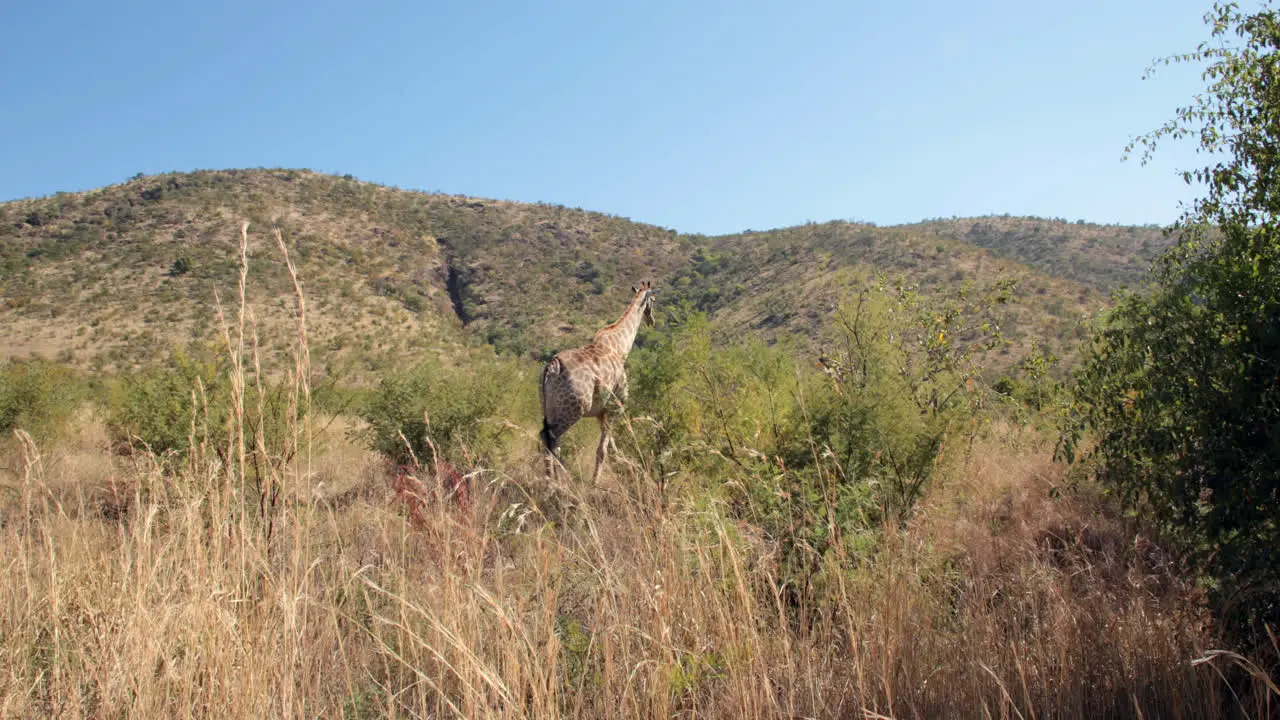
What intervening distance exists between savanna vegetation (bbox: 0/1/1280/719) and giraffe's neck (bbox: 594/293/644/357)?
632 millimetres

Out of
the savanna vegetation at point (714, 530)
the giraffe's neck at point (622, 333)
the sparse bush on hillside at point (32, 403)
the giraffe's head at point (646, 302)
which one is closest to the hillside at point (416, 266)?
the sparse bush on hillside at point (32, 403)

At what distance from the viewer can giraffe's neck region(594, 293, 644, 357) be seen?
346 inches

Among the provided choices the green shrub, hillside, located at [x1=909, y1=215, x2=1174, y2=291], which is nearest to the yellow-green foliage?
the green shrub

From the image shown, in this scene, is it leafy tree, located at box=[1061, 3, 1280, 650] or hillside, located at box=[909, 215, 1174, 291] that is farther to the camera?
hillside, located at box=[909, 215, 1174, 291]

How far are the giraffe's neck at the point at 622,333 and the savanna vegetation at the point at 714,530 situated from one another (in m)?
0.63

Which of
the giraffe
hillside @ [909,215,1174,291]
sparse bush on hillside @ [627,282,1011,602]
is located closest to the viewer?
sparse bush on hillside @ [627,282,1011,602]

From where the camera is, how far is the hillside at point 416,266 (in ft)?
94.0

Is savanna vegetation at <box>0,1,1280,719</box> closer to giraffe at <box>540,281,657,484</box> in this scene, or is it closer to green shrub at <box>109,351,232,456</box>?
green shrub at <box>109,351,232,456</box>

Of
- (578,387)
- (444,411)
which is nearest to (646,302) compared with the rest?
(578,387)

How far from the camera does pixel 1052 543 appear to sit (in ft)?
17.5

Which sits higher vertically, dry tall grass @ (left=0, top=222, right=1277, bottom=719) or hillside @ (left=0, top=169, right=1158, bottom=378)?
hillside @ (left=0, top=169, right=1158, bottom=378)

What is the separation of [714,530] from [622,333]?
6.15 m

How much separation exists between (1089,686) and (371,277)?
39.7 meters

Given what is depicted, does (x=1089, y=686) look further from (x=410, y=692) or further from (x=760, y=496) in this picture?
(x=410, y=692)
